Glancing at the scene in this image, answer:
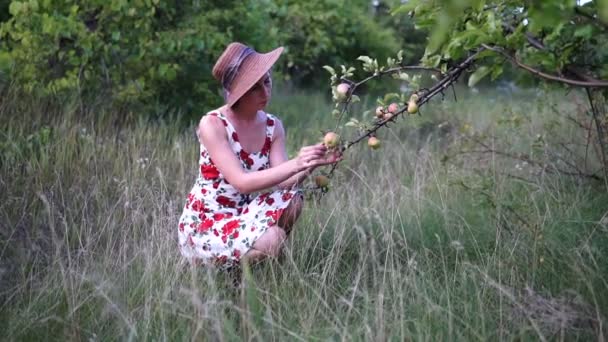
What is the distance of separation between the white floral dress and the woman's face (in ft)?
0.39

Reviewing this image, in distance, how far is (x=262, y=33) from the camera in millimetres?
6547

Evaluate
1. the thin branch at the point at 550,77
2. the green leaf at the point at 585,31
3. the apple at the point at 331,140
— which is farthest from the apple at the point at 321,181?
the green leaf at the point at 585,31

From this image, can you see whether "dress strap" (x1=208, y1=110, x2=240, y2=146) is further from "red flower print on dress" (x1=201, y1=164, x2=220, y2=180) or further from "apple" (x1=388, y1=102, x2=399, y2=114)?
"apple" (x1=388, y1=102, x2=399, y2=114)

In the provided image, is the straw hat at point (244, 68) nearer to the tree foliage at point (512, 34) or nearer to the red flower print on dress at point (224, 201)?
the red flower print on dress at point (224, 201)

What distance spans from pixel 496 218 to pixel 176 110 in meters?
3.45

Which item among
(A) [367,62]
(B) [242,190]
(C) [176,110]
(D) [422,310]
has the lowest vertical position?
(C) [176,110]

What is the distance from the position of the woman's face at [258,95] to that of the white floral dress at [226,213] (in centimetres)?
12

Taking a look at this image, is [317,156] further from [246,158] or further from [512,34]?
[512,34]

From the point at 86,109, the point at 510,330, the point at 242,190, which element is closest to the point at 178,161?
the point at 86,109

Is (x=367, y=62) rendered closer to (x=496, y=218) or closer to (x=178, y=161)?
(x=496, y=218)

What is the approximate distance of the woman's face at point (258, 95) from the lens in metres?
3.19

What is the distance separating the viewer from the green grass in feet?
8.67

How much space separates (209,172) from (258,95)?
38 cm

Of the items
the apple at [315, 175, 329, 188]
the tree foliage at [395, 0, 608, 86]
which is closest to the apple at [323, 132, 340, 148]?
the apple at [315, 175, 329, 188]
